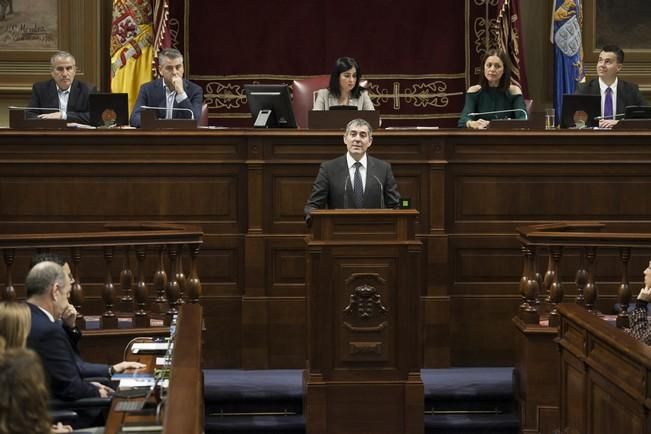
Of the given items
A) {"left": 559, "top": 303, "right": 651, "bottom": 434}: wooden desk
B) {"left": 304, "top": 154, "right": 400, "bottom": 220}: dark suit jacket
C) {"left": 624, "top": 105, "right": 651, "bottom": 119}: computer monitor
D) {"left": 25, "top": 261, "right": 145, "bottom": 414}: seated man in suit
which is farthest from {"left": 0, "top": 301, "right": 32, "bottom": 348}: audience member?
{"left": 624, "top": 105, "right": 651, "bottom": 119}: computer monitor

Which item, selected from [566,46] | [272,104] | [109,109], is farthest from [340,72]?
[566,46]

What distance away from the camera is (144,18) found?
11805 millimetres

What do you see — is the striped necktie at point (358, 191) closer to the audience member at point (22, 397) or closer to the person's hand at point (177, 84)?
the person's hand at point (177, 84)

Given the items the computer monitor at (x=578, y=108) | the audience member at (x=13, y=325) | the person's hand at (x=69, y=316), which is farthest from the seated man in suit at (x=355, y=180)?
the audience member at (x=13, y=325)

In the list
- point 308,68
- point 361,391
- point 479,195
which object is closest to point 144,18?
point 308,68

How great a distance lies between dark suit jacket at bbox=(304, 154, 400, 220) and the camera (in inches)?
327

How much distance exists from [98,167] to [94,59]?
10.5 ft

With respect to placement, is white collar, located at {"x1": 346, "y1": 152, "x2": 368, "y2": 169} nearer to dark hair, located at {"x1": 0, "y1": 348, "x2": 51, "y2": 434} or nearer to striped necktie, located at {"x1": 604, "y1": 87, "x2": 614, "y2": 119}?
striped necktie, located at {"x1": 604, "y1": 87, "x2": 614, "y2": 119}

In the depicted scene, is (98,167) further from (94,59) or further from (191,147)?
(94,59)

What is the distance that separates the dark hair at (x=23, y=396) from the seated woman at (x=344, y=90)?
6.15 m

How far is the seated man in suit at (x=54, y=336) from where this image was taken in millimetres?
5898

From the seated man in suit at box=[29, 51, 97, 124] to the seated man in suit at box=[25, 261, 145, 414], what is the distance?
3.94 metres

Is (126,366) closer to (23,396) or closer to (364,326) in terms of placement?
(364,326)

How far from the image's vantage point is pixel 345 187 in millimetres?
8297
